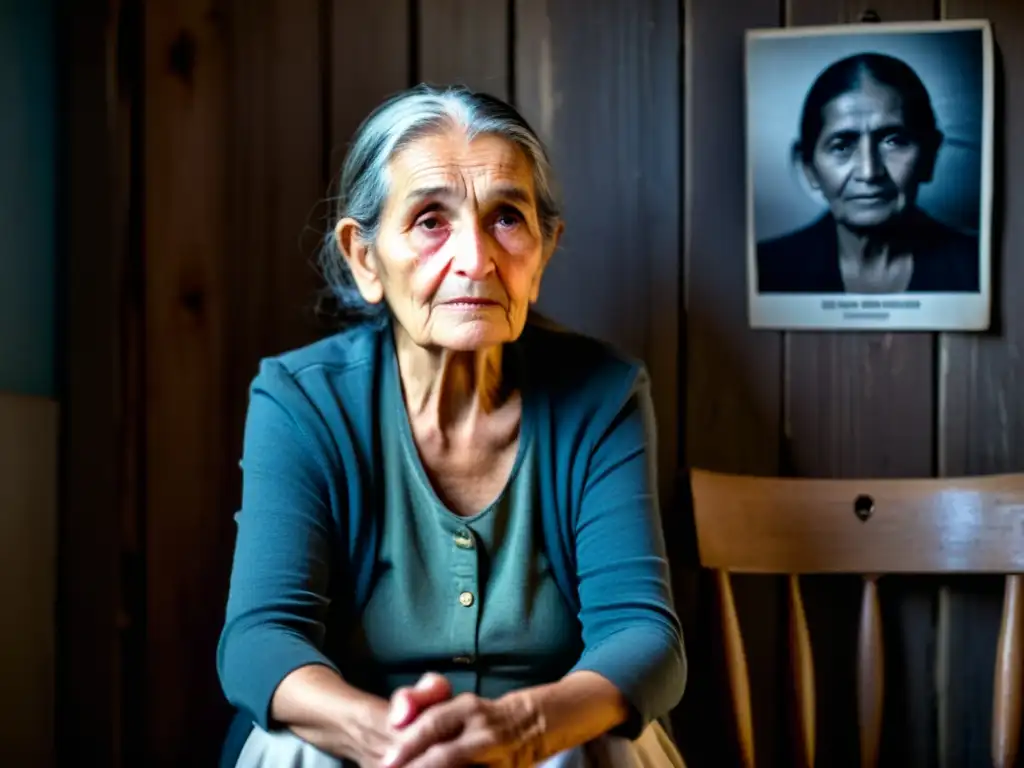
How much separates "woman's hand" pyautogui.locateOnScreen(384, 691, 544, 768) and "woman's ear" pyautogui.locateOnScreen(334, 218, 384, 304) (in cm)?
47

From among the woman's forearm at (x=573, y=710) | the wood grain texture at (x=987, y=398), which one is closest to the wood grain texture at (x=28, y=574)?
the woman's forearm at (x=573, y=710)

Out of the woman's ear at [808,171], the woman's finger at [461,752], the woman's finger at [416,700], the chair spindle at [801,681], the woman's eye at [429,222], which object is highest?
the woman's ear at [808,171]

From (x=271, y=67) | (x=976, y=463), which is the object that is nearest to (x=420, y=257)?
(x=271, y=67)

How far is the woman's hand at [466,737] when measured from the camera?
91 cm

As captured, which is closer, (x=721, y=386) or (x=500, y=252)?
(x=500, y=252)

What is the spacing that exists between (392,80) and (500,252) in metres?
0.42

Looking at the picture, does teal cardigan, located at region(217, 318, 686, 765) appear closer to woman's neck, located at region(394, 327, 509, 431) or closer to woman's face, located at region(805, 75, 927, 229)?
woman's neck, located at region(394, 327, 509, 431)

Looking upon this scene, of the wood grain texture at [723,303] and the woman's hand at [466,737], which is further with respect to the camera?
the wood grain texture at [723,303]

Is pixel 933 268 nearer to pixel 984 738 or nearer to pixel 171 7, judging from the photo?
pixel 984 738

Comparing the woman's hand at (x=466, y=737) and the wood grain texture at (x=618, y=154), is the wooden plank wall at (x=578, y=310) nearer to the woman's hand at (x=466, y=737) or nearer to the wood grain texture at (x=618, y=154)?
the wood grain texture at (x=618, y=154)

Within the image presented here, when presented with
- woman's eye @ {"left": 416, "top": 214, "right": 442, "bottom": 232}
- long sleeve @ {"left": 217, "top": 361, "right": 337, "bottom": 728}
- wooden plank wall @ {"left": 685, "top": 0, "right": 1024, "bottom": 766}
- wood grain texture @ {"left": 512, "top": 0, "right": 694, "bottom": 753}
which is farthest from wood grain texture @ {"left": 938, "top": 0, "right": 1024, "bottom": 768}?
long sleeve @ {"left": 217, "top": 361, "right": 337, "bottom": 728}

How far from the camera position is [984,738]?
138 cm

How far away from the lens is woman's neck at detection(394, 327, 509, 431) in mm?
1192

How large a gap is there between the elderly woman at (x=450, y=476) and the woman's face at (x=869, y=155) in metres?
0.39
